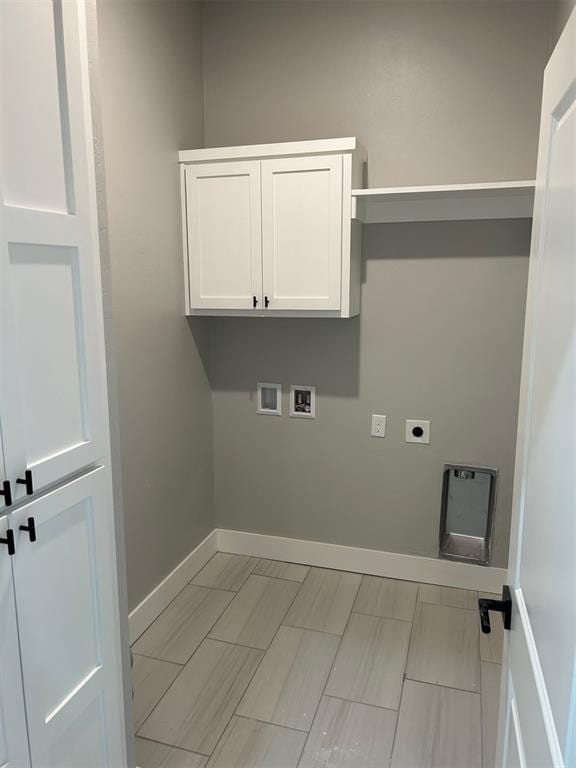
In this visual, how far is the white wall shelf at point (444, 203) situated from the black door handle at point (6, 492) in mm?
1928

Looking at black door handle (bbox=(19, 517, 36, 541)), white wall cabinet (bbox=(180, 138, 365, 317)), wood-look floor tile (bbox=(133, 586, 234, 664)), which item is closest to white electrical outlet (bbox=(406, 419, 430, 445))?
white wall cabinet (bbox=(180, 138, 365, 317))

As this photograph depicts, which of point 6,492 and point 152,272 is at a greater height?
point 152,272

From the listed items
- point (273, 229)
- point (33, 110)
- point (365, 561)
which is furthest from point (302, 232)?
point (365, 561)

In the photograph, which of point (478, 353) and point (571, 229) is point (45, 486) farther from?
point (478, 353)

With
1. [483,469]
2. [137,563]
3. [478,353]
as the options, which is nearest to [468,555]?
[483,469]

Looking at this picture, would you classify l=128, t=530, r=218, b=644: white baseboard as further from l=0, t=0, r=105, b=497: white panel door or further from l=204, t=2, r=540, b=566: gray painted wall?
l=0, t=0, r=105, b=497: white panel door

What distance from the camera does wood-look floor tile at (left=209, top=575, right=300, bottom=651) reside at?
261cm

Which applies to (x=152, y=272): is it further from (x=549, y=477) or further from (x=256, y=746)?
(x=549, y=477)

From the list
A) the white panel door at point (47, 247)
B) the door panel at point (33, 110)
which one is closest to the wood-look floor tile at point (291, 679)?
the white panel door at point (47, 247)

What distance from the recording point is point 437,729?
6.81 feet

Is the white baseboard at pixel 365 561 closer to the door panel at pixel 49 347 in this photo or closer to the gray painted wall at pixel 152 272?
the gray painted wall at pixel 152 272

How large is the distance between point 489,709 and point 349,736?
56 cm

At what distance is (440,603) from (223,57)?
298 centimetres

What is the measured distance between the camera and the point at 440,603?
2.88 meters
